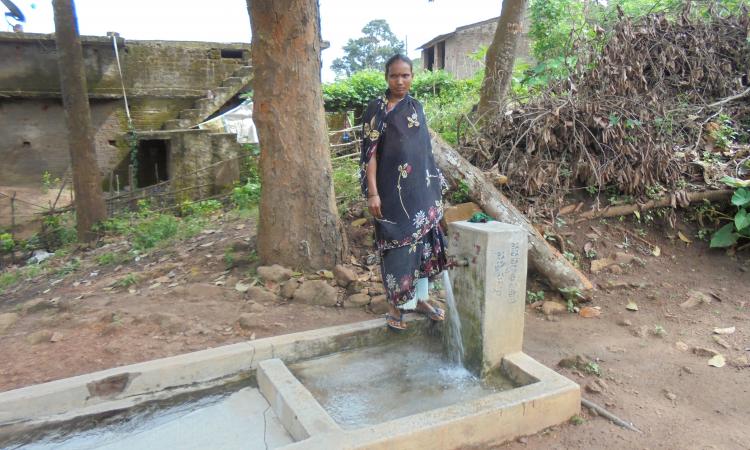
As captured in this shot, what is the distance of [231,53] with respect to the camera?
40.5 ft

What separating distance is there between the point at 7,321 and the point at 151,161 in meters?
8.64

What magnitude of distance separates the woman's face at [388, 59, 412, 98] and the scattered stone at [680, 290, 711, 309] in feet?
9.27

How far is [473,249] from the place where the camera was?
2824 millimetres

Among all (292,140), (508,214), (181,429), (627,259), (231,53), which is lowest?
(181,429)

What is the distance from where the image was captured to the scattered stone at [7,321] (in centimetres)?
381

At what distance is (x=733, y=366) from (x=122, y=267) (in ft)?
18.2

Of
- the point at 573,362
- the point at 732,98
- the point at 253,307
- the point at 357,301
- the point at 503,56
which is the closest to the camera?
the point at 573,362

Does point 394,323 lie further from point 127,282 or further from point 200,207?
point 200,207

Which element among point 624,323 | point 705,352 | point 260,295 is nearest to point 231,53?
point 260,295

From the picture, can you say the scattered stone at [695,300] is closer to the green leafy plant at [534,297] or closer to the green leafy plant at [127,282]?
the green leafy plant at [534,297]

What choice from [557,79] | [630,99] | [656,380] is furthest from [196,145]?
[656,380]

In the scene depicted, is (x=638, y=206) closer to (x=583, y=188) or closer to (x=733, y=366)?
(x=583, y=188)

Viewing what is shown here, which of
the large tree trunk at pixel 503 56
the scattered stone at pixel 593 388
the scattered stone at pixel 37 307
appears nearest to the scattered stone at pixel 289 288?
the scattered stone at pixel 37 307

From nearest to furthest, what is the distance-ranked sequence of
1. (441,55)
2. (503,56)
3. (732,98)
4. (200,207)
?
(732,98) < (503,56) < (200,207) < (441,55)
